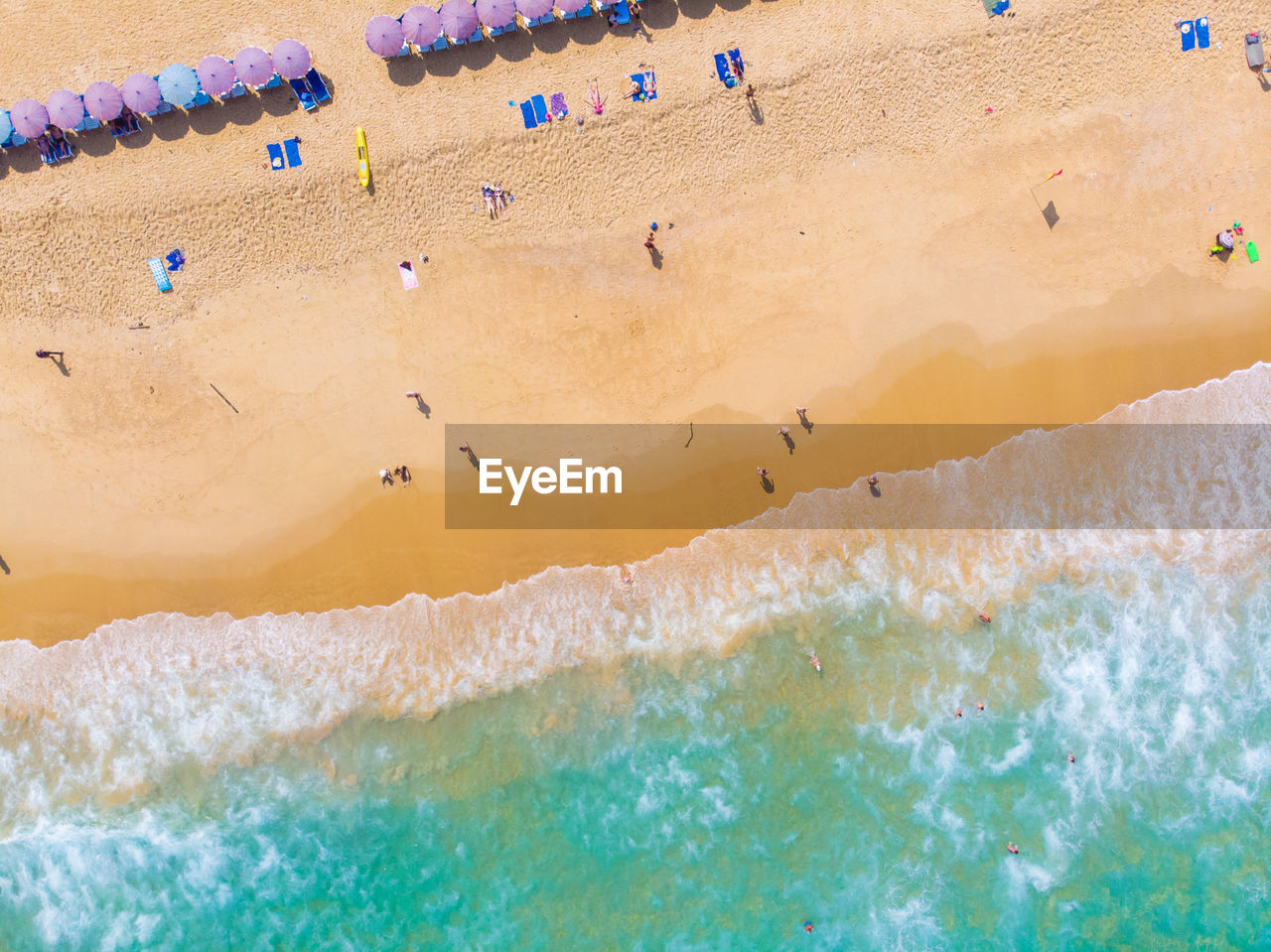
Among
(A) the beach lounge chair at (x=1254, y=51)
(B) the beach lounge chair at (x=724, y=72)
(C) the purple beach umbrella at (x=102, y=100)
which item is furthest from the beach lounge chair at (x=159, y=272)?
(A) the beach lounge chair at (x=1254, y=51)

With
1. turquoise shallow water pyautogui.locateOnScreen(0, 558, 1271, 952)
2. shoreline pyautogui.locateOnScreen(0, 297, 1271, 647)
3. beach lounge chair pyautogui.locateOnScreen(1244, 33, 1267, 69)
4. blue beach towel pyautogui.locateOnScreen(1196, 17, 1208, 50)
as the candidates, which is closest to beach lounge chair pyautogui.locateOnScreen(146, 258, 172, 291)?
shoreline pyautogui.locateOnScreen(0, 297, 1271, 647)

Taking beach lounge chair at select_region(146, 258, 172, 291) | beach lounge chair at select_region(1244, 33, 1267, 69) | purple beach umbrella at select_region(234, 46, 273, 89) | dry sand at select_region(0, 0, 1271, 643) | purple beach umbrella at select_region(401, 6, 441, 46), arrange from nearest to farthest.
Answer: purple beach umbrella at select_region(401, 6, 441, 46) → purple beach umbrella at select_region(234, 46, 273, 89) → beach lounge chair at select_region(1244, 33, 1267, 69) → dry sand at select_region(0, 0, 1271, 643) → beach lounge chair at select_region(146, 258, 172, 291)

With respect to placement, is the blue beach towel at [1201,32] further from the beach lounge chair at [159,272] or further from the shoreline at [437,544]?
the beach lounge chair at [159,272]

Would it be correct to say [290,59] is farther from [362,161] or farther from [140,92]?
[140,92]

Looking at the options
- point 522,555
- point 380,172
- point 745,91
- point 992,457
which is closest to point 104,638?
point 522,555

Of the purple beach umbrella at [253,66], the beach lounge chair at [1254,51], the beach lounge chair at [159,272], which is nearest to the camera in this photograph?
the purple beach umbrella at [253,66]

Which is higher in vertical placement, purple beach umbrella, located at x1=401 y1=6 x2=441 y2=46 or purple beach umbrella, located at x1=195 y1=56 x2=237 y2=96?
purple beach umbrella, located at x1=401 y1=6 x2=441 y2=46

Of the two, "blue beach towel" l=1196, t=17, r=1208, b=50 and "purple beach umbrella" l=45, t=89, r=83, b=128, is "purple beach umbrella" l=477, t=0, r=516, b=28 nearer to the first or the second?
"purple beach umbrella" l=45, t=89, r=83, b=128
